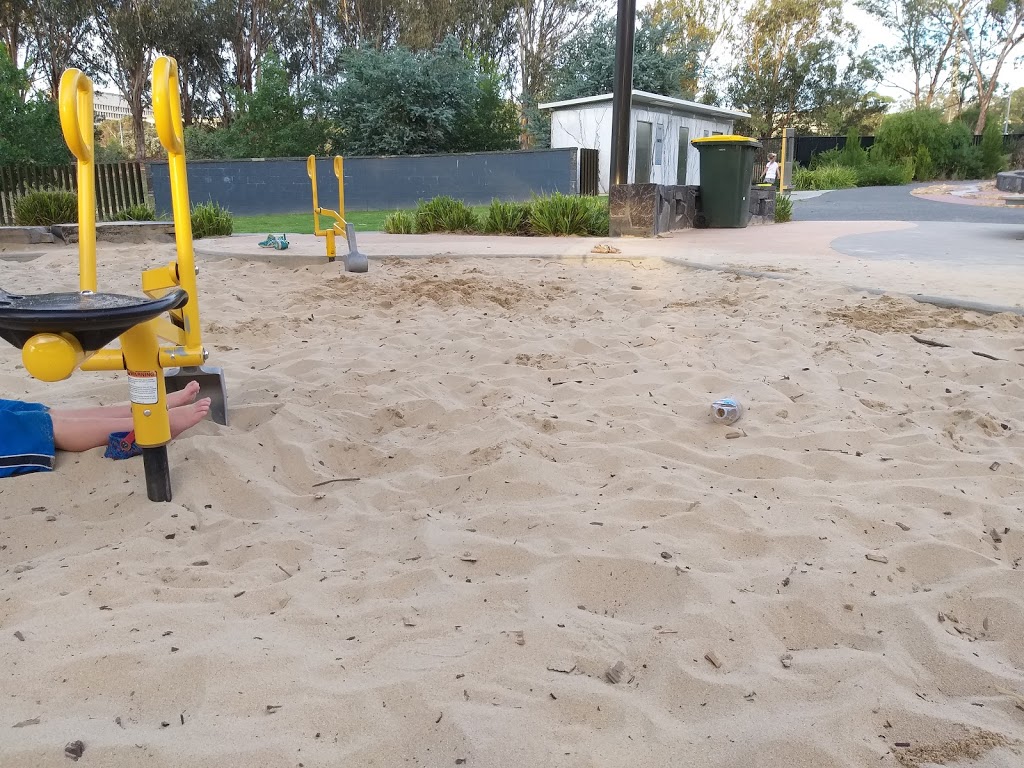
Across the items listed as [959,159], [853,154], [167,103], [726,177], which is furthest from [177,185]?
[959,159]

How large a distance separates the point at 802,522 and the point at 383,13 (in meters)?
32.5

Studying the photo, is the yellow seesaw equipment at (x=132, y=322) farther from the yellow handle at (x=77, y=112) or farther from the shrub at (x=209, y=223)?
the shrub at (x=209, y=223)

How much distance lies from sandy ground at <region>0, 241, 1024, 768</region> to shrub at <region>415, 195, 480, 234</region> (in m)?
6.97

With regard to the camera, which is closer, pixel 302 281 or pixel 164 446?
pixel 164 446

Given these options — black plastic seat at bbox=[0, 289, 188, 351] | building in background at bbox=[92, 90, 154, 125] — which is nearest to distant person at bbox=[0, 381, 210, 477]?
black plastic seat at bbox=[0, 289, 188, 351]

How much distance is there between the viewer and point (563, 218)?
30.9ft

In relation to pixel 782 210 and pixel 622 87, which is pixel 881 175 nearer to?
pixel 782 210

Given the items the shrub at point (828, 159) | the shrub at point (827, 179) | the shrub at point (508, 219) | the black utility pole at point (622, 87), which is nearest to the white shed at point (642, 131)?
the shrub at point (827, 179)

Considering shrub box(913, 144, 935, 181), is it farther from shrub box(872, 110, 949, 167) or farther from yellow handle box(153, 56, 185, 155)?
yellow handle box(153, 56, 185, 155)

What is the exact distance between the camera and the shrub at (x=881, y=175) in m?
20.5

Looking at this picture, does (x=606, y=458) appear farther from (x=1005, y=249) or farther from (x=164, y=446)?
(x=1005, y=249)

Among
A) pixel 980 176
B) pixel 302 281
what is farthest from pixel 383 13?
pixel 302 281

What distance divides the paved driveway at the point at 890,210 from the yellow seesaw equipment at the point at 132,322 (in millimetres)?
10856

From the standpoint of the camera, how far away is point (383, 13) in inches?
1190
